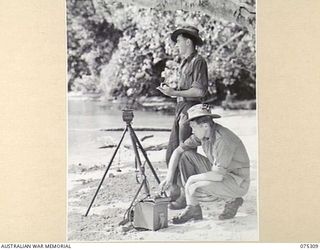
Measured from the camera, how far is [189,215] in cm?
222

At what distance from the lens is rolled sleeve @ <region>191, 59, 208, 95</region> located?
2.24 m

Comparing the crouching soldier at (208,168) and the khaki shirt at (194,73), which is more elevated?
the khaki shirt at (194,73)

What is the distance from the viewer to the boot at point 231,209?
2.21 m

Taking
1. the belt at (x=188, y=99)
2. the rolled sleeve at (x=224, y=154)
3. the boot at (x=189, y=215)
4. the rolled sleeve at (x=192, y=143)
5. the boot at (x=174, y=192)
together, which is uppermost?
the belt at (x=188, y=99)

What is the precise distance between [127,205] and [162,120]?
17.4 inches

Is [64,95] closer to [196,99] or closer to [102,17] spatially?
[102,17]

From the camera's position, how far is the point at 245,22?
2229mm

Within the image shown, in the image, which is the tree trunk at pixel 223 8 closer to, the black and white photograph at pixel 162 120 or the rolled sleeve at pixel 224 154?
the black and white photograph at pixel 162 120

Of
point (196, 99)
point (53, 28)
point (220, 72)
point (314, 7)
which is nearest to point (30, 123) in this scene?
point (53, 28)

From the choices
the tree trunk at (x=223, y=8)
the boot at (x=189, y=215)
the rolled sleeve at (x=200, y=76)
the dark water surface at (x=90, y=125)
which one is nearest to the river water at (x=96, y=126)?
the dark water surface at (x=90, y=125)

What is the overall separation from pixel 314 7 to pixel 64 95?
1268 mm

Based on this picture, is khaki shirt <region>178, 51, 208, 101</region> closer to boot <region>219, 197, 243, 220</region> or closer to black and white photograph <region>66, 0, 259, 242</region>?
black and white photograph <region>66, 0, 259, 242</region>

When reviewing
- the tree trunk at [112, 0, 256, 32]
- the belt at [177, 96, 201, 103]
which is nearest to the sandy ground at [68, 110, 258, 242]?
the belt at [177, 96, 201, 103]

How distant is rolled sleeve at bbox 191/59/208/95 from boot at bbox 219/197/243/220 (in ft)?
1.77
